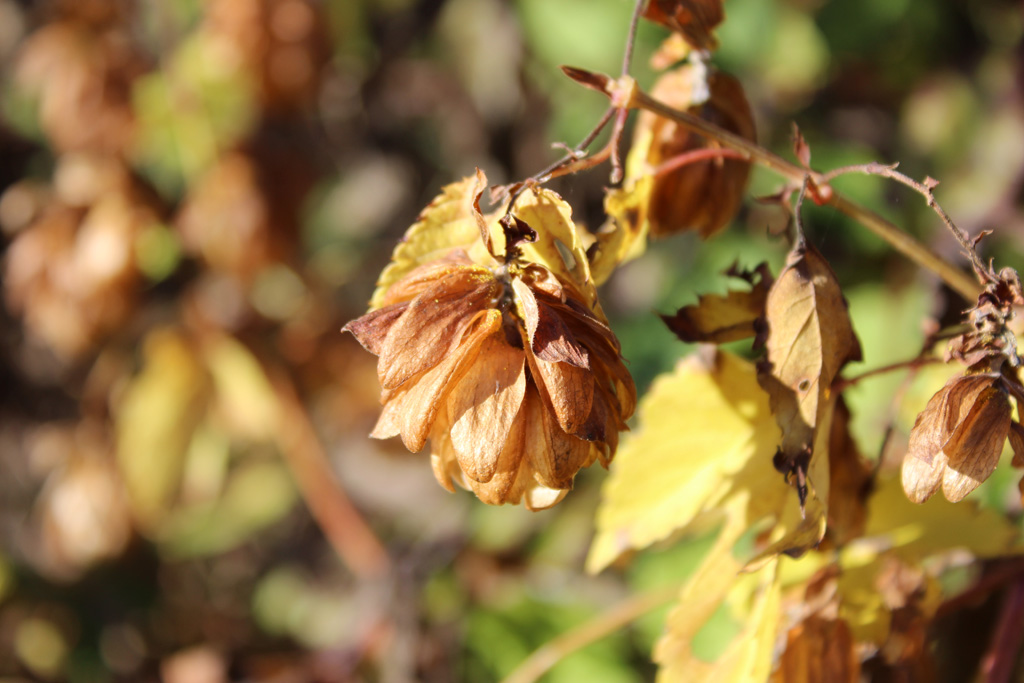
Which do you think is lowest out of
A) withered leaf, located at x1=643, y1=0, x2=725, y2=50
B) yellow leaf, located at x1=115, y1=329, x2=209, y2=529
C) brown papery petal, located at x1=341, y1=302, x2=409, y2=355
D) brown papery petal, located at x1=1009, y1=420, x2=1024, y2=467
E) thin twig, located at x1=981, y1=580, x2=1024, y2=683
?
yellow leaf, located at x1=115, y1=329, x2=209, y2=529

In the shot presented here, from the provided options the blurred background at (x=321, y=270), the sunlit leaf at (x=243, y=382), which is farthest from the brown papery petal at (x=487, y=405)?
the sunlit leaf at (x=243, y=382)

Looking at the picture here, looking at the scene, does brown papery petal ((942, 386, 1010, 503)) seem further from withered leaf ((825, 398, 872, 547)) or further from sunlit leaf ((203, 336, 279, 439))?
sunlit leaf ((203, 336, 279, 439))

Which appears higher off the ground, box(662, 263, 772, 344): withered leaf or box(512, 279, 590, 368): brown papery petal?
box(512, 279, 590, 368): brown papery petal

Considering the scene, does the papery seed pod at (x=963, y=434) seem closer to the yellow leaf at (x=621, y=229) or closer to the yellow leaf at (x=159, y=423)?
the yellow leaf at (x=621, y=229)

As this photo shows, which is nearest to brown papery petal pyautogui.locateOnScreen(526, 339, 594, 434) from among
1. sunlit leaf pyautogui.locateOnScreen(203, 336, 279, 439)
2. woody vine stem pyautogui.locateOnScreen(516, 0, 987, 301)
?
woody vine stem pyautogui.locateOnScreen(516, 0, 987, 301)

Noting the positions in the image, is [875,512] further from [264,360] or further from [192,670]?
[264,360]

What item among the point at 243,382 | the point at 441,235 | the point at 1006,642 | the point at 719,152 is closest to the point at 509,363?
the point at 441,235
